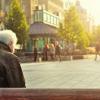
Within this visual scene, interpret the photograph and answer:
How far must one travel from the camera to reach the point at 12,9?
60219mm

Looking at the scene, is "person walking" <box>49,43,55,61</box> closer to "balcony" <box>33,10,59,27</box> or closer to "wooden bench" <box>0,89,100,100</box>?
"balcony" <box>33,10,59,27</box>

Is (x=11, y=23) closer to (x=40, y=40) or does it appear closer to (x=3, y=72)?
(x=40, y=40)

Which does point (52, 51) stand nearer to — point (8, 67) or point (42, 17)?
point (42, 17)

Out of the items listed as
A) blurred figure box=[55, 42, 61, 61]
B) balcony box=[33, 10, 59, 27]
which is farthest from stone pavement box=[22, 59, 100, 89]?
balcony box=[33, 10, 59, 27]

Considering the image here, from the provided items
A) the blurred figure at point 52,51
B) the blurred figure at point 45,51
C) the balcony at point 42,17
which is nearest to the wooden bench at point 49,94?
the blurred figure at point 45,51

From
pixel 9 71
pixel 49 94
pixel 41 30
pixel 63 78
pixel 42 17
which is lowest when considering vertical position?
pixel 63 78

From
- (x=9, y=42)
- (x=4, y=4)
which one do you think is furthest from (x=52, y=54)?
(x=9, y=42)

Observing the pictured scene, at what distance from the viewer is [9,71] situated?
18.3 ft

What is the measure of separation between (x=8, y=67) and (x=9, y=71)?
1.8 inches

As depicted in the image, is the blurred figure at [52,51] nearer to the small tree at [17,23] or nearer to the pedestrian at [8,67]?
the small tree at [17,23]

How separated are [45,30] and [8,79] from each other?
6852 centimetres

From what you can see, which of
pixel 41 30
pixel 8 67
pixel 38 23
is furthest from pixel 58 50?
pixel 8 67

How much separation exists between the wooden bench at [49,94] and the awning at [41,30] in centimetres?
6783

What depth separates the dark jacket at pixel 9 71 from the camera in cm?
551
